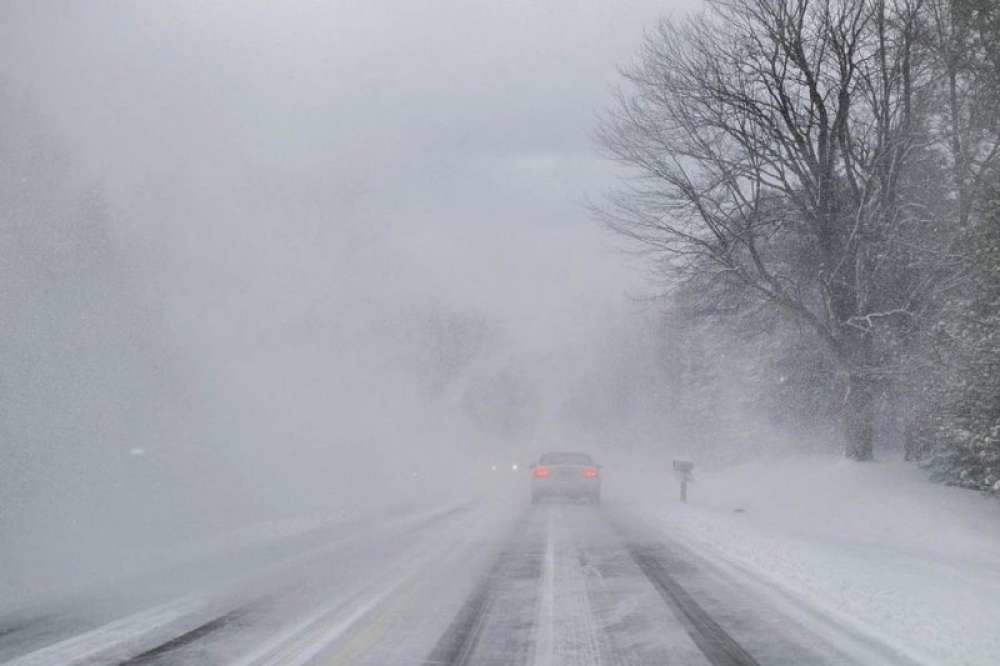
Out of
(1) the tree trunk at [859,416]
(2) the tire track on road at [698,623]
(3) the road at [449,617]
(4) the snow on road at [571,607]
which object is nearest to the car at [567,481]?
(1) the tree trunk at [859,416]

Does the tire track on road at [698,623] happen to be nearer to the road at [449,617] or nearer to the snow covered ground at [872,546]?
the road at [449,617]

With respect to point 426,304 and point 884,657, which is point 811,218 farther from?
point 426,304

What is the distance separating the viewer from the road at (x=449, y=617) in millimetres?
6559

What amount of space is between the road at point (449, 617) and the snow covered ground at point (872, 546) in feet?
1.37

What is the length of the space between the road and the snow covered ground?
416mm

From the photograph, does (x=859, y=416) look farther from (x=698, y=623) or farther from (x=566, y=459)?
(x=698, y=623)

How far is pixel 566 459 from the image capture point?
87.0 feet

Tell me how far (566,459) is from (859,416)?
8963mm

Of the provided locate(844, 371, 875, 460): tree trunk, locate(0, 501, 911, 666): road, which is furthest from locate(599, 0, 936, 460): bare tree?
locate(0, 501, 911, 666): road

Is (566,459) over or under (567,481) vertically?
over

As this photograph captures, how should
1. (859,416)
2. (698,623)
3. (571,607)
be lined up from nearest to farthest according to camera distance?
(698,623) < (571,607) < (859,416)

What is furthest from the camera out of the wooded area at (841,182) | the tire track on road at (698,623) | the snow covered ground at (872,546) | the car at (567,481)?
the car at (567,481)

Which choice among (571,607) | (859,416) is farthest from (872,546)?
(571,607)

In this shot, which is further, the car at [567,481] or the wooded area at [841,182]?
the car at [567,481]
